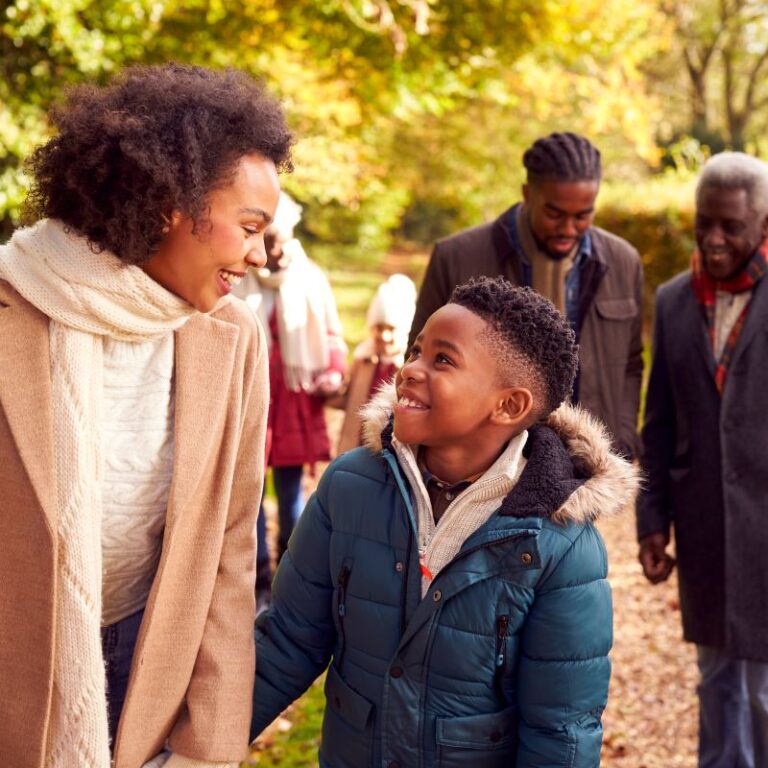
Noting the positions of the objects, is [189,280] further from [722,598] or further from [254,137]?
[722,598]

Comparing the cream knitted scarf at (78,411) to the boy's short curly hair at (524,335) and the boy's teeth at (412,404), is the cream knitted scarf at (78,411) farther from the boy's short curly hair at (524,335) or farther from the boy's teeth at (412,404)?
the boy's short curly hair at (524,335)

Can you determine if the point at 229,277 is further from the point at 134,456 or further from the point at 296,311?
the point at 296,311

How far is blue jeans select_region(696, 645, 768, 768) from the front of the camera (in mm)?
3801

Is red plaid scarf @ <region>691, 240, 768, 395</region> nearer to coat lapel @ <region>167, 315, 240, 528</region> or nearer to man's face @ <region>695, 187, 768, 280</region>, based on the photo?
man's face @ <region>695, 187, 768, 280</region>

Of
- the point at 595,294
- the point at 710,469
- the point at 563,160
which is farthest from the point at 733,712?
the point at 563,160

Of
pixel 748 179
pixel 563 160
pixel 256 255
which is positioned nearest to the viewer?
pixel 256 255

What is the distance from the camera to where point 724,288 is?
3.83 meters

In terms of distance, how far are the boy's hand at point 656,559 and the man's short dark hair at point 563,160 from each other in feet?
4.57

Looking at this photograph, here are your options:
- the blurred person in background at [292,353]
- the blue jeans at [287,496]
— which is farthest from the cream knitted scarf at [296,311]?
the blue jeans at [287,496]

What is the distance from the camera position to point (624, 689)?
5555mm

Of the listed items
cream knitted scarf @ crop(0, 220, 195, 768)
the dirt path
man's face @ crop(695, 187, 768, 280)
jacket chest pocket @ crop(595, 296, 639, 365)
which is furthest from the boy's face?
the dirt path

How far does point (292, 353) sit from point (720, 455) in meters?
2.66

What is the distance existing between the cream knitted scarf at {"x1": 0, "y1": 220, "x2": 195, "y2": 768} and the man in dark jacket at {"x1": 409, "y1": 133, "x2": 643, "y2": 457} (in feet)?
6.85

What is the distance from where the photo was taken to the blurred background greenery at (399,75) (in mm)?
8625
